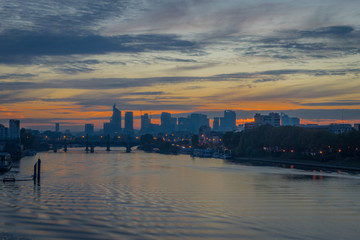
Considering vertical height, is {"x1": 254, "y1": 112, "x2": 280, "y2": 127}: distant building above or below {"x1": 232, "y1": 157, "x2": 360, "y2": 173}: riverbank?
above

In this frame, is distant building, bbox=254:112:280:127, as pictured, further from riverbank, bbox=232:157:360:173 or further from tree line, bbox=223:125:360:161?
riverbank, bbox=232:157:360:173

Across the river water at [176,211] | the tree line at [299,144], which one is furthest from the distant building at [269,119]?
the river water at [176,211]

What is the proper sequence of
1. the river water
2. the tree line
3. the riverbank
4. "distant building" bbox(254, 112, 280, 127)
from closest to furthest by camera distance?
the river water
the riverbank
the tree line
"distant building" bbox(254, 112, 280, 127)

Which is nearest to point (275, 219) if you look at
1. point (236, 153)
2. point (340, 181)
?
point (340, 181)

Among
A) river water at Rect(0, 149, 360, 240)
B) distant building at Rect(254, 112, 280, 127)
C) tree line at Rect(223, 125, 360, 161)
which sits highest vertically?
distant building at Rect(254, 112, 280, 127)

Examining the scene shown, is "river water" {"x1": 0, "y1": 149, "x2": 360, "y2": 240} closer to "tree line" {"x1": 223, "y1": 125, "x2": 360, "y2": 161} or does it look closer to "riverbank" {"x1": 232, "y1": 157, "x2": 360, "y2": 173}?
"riverbank" {"x1": 232, "y1": 157, "x2": 360, "y2": 173}

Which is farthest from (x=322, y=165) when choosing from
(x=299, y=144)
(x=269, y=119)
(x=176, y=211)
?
(x=269, y=119)

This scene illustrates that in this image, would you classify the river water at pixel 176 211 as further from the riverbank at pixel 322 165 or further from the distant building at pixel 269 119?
the distant building at pixel 269 119

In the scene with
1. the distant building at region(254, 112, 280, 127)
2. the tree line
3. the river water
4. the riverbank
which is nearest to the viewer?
the river water

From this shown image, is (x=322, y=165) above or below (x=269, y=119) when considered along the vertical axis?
below

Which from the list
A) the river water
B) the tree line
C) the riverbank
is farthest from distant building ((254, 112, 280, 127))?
the river water

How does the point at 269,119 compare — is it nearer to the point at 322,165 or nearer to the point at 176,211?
the point at 322,165

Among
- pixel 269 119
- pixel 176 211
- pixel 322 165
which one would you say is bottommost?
pixel 176 211

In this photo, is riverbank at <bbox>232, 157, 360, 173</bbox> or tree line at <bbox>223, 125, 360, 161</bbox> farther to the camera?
tree line at <bbox>223, 125, 360, 161</bbox>
